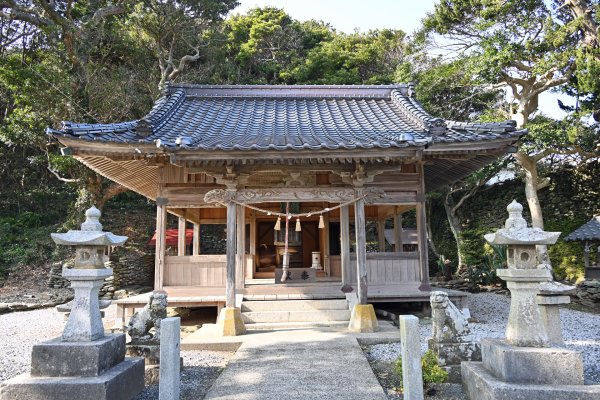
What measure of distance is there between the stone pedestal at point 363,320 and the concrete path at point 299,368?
0.25 metres

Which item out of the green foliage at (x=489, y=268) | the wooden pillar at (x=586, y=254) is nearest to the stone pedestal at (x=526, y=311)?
the wooden pillar at (x=586, y=254)

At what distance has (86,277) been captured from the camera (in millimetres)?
4262

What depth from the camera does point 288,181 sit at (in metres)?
8.66

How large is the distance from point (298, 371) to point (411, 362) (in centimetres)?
166

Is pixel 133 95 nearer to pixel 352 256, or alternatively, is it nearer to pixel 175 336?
pixel 352 256

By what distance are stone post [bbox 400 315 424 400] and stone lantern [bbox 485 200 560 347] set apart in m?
0.97

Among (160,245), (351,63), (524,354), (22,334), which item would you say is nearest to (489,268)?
(160,245)

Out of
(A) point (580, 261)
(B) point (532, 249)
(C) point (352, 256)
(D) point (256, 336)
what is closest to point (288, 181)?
(C) point (352, 256)

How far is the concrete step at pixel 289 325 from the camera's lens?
7.61 meters

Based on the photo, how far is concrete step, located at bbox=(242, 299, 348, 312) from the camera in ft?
27.2

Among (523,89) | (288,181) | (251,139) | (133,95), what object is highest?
(133,95)

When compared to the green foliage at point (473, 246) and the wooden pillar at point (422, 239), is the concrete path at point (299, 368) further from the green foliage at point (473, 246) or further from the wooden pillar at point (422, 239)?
the green foliage at point (473, 246)

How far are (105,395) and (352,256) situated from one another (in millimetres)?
6200

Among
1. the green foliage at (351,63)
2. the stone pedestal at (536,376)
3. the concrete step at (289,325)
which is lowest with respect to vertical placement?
the concrete step at (289,325)
